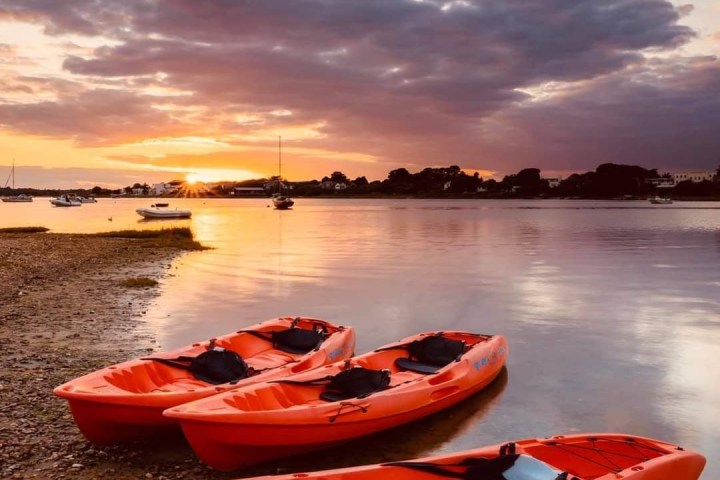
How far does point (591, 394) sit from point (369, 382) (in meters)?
4.75

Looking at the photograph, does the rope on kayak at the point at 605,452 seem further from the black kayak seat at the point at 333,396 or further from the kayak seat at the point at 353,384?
the black kayak seat at the point at 333,396

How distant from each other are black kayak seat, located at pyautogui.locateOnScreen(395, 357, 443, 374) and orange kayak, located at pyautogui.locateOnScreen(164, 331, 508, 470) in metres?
0.02

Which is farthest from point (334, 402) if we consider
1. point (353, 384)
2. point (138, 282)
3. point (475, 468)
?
point (138, 282)

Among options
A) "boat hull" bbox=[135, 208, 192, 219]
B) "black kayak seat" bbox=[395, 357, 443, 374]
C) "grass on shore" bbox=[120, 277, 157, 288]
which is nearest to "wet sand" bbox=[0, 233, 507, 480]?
"grass on shore" bbox=[120, 277, 157, 288]

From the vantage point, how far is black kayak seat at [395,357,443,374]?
417 inches

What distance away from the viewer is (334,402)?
26.4 feet

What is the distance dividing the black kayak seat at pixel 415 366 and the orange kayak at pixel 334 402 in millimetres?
17

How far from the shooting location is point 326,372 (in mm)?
9188

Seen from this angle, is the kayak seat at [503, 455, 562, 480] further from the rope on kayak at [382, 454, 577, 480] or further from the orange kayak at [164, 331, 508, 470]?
the orange kayak at [164, 331, 508, 470]

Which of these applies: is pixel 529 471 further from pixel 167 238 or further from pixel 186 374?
pixel 167 238

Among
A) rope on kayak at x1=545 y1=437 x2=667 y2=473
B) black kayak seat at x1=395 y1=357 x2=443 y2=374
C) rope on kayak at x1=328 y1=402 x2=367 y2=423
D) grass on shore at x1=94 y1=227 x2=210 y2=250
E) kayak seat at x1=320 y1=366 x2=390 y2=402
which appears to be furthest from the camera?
grass on shore at x1=94 y1=227 x2=210 y2=250

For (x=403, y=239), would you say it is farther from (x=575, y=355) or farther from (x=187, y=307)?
(x=575, y=355)

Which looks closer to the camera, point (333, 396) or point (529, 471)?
point (529, 471)

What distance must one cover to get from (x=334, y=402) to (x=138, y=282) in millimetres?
15874
